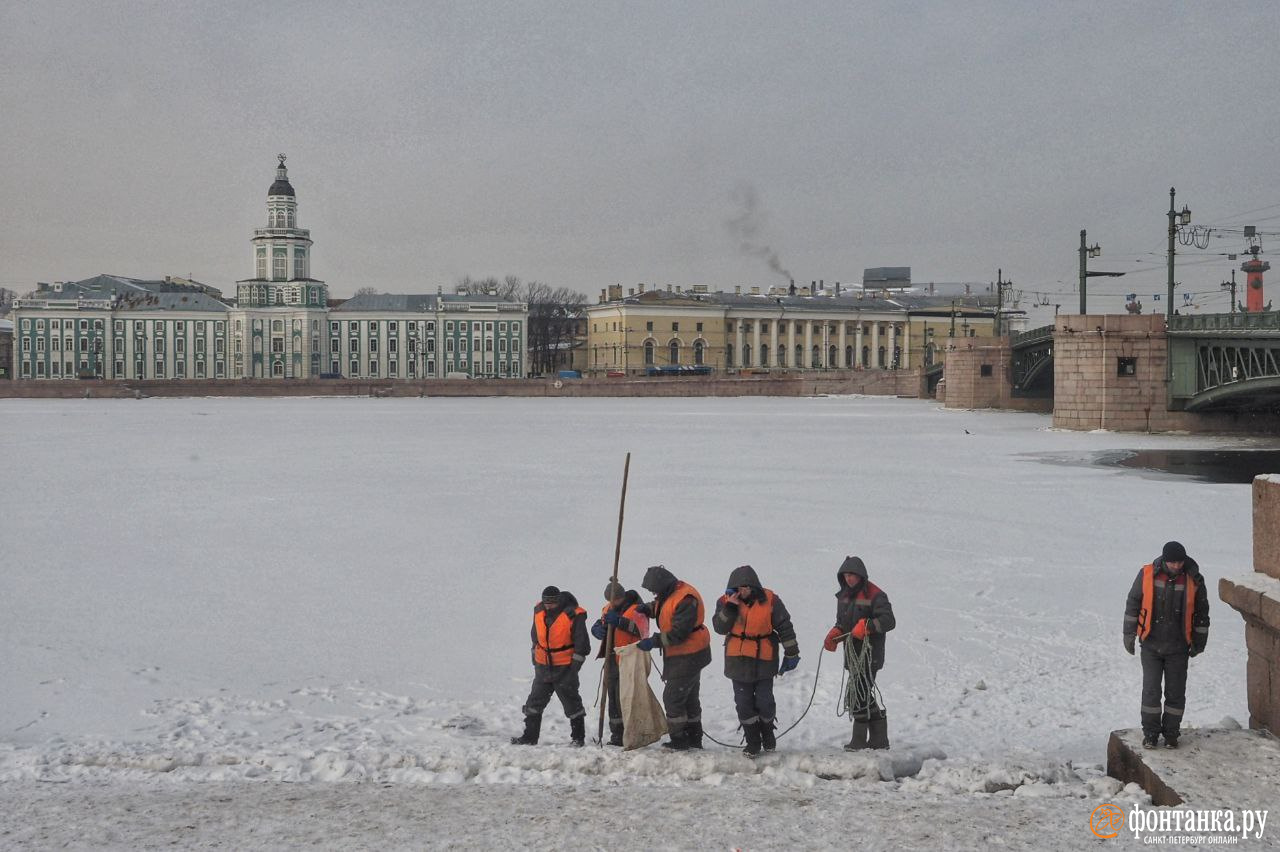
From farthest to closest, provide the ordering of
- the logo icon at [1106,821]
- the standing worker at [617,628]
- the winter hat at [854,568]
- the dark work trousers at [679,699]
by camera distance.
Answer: the standing worker at [617,628], the dark work trousers at [679,699], the winter hat at [854,568], the logo icon at [1106,821]

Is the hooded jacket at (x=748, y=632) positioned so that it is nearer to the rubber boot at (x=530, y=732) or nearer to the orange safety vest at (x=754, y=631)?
the orange safety vest at (x=754, y=631)

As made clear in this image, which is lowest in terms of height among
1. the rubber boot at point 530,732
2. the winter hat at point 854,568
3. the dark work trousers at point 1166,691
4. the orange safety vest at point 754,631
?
the rubber boot at point 530,732

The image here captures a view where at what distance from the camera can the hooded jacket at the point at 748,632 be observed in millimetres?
5176

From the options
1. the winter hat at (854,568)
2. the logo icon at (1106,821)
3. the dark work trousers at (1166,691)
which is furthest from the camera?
the winter hat at (854,568)

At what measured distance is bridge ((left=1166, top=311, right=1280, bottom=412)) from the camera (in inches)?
976

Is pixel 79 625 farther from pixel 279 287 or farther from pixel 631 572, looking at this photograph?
pixel 279 287

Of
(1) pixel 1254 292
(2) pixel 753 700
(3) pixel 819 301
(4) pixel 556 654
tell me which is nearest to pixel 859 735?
(2) pixel 753 700

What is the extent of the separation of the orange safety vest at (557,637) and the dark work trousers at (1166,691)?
2.37 m

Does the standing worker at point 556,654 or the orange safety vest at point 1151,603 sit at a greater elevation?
the orange safety vest at point 1151,603

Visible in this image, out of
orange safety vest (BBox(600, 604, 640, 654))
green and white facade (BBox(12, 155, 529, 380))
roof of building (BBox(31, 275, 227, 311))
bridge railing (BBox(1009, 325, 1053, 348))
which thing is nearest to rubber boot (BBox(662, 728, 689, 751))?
orange safety vest (BBox(600, 604, 640, 654))

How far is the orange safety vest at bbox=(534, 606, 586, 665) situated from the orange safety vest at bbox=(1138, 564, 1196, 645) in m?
2.36

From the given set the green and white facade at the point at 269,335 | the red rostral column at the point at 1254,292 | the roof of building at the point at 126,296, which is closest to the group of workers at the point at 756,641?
the red rostral column at the point at 1254,292

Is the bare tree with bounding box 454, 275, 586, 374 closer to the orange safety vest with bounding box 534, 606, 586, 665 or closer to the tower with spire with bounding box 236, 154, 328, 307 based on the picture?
the tower with spire with bounding box 236, 154, 328, 307

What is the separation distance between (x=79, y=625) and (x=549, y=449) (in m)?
15.2
